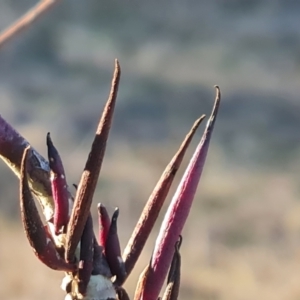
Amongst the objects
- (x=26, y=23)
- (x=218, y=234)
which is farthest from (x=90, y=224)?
(x=218, y=234)

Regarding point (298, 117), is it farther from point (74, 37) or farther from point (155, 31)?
point (74, 37)

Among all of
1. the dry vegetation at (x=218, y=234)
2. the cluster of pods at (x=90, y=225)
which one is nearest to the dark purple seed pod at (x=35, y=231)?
the cluster of pods at (x=90, y=225)

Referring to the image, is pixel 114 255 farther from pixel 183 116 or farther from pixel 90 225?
pixel 183 116

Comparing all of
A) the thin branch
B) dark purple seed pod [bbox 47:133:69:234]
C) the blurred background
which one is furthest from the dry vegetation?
dark purple seed pod [bbox 47:133:69:234]

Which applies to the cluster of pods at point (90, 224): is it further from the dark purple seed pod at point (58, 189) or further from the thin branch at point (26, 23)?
the thin branch at point (26, 23)

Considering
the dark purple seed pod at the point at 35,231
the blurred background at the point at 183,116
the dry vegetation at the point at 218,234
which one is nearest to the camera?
the dark purple seed pod at the point at 35,231

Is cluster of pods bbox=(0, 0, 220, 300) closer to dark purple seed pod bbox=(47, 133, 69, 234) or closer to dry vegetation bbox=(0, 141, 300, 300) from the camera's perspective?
dark purple seed pod bbox=(47, 133, 69, 234)

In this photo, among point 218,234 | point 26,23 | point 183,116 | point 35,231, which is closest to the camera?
point 35,231

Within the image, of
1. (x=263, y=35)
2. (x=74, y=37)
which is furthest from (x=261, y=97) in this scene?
(x=74, y=37)
